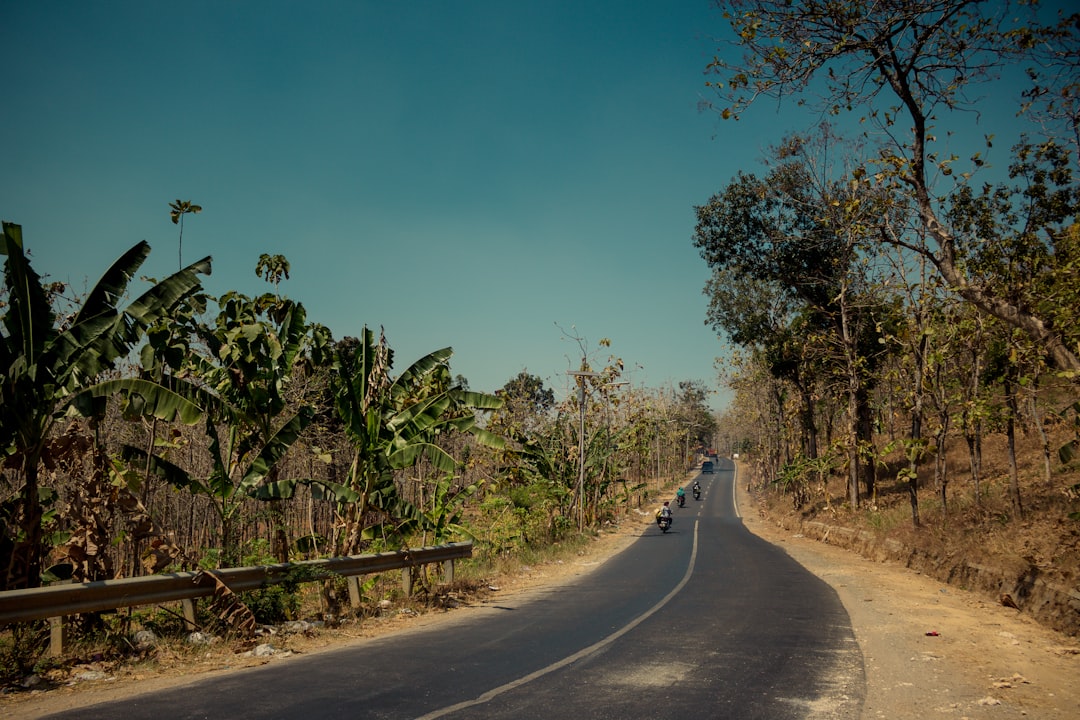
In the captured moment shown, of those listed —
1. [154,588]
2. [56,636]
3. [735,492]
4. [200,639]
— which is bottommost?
[735,492]

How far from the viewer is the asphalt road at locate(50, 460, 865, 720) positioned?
257 inches

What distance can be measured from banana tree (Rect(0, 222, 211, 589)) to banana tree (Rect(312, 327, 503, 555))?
3.73 metres

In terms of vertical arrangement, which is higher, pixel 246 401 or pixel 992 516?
pixel 246 401

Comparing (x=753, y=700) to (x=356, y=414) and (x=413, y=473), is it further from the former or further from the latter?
(x=413, y=473)

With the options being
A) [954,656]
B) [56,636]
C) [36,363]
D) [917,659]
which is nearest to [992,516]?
[954,656]

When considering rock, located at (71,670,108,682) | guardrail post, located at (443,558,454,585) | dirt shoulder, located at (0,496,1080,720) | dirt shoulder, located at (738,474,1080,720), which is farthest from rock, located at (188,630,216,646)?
dirt shoulder, located at (738,474,1080,720)

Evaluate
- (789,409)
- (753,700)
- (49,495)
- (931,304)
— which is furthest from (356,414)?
(789,409)

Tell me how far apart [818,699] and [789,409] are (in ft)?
99.9

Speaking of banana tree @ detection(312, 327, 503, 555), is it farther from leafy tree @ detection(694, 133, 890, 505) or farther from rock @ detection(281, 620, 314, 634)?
leafy tree @ detection(694, 133, 890, 505)

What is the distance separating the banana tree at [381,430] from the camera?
13.1 m

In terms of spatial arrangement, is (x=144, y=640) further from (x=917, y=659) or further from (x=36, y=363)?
(x=917, y=659)

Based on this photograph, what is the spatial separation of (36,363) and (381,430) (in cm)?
582

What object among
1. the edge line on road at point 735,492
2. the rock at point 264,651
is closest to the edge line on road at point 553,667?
the rock at point 264,651

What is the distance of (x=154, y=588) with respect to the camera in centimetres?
875
